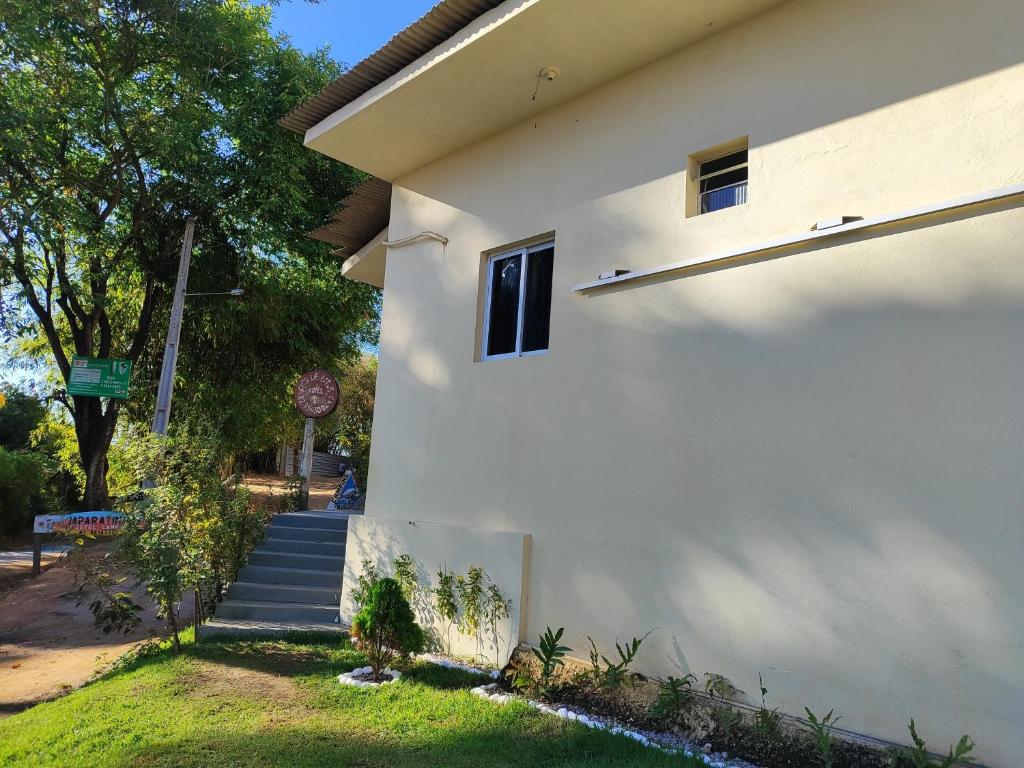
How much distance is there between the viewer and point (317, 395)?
40.3ft

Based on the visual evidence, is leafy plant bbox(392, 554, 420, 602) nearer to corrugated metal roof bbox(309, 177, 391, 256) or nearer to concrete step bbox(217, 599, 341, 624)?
concrete step bbox(217, 599, 341, 624)

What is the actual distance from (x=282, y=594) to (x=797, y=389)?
655 centimetres

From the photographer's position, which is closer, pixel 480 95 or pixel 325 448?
pixel 480 95

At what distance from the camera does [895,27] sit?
4.50 meters

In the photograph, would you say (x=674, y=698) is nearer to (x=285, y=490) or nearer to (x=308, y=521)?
(x=308, y=521)

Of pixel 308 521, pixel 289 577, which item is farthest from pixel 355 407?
pixel 289 577

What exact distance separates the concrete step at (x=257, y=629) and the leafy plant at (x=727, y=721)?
4.40 metres

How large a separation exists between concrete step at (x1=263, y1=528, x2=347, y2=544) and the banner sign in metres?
2.98

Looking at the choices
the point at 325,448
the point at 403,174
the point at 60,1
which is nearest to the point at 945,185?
the point at 403,174

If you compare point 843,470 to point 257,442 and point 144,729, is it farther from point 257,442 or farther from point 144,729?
point 257,442

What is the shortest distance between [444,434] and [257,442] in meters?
14.4

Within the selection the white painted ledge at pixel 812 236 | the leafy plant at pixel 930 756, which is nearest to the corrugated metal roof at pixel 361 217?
the white painted ledge at pixel 812 236

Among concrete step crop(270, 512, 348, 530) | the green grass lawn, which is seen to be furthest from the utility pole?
the green grass lawn

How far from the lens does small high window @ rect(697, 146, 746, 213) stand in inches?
209
